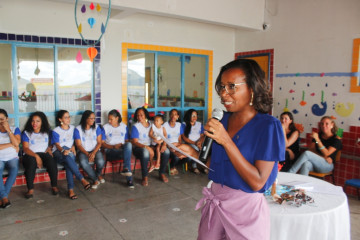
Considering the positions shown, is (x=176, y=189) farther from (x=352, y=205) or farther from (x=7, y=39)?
(x=7, y=39)

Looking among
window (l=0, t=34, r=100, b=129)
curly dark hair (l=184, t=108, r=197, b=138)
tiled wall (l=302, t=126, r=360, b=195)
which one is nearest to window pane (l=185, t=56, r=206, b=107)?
curly dark hair (l=184, t=108, r=197, b=138)

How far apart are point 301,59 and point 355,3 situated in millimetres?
1101

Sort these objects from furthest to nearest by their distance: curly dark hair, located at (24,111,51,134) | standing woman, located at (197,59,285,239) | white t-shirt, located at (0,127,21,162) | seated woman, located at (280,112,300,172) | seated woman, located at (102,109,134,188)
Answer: seated woman, located at (102,109,134,188) < seated woman, located at (280,112,300,172) < curly dark hair, located at (24,111,51,134) < white t-shirt, located at (0,127,21,162) < standing woman, located at (197,59,285,239)

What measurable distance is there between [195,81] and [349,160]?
313 centimetres

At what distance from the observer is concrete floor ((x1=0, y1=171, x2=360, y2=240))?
10.6ft

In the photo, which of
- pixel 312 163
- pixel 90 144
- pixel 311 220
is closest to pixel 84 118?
pixel 90 144

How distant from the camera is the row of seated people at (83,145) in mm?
4141

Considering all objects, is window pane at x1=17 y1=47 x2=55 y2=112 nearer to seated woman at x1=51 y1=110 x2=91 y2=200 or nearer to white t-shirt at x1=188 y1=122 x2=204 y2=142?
seated woman at x1=51 y1=110 x2=91 y2=200

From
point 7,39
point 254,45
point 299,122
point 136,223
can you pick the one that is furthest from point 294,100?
point 7,39

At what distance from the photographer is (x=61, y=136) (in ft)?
15.0

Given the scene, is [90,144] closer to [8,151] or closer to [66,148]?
[66,148]

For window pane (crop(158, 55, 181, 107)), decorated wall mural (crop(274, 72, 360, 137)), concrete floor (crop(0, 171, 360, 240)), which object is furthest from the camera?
window pane (crop(158, 55, 181, 107))

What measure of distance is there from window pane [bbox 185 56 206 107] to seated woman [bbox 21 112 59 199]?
9.21 feet

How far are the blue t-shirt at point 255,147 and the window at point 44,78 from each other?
4.05 meters
